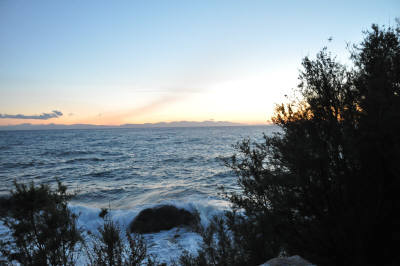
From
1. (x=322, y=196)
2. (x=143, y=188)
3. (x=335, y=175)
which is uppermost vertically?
(x=335, y=175)

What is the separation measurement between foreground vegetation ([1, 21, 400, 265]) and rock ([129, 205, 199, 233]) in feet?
21.9

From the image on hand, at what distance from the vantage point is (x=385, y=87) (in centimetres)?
424

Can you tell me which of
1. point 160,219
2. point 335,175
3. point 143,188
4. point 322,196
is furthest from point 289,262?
point 143,188

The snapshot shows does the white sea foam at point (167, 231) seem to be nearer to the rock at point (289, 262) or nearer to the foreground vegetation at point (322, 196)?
the foreground vegetation at point (322, 196)

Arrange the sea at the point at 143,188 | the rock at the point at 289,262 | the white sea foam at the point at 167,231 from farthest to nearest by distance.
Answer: the sea at the point at 143,188 < the white sea foam at the point at 167,231 < the rock at the point at 289,262

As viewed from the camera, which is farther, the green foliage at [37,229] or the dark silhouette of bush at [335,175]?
the green foliage at [37,229]

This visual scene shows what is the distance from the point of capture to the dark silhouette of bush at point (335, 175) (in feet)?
13.2

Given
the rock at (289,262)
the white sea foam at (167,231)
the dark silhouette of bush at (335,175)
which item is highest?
the dark silhouette of bush at (335,175)

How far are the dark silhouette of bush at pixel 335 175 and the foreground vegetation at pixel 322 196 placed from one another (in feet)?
0.07

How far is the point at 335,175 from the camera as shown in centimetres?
473

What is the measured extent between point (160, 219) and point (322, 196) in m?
9.78

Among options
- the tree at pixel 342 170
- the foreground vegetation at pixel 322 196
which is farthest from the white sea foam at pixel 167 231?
the tree at pixel 342 170

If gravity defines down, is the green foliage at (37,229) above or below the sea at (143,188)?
above

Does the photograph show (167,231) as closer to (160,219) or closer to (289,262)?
(160,219)
